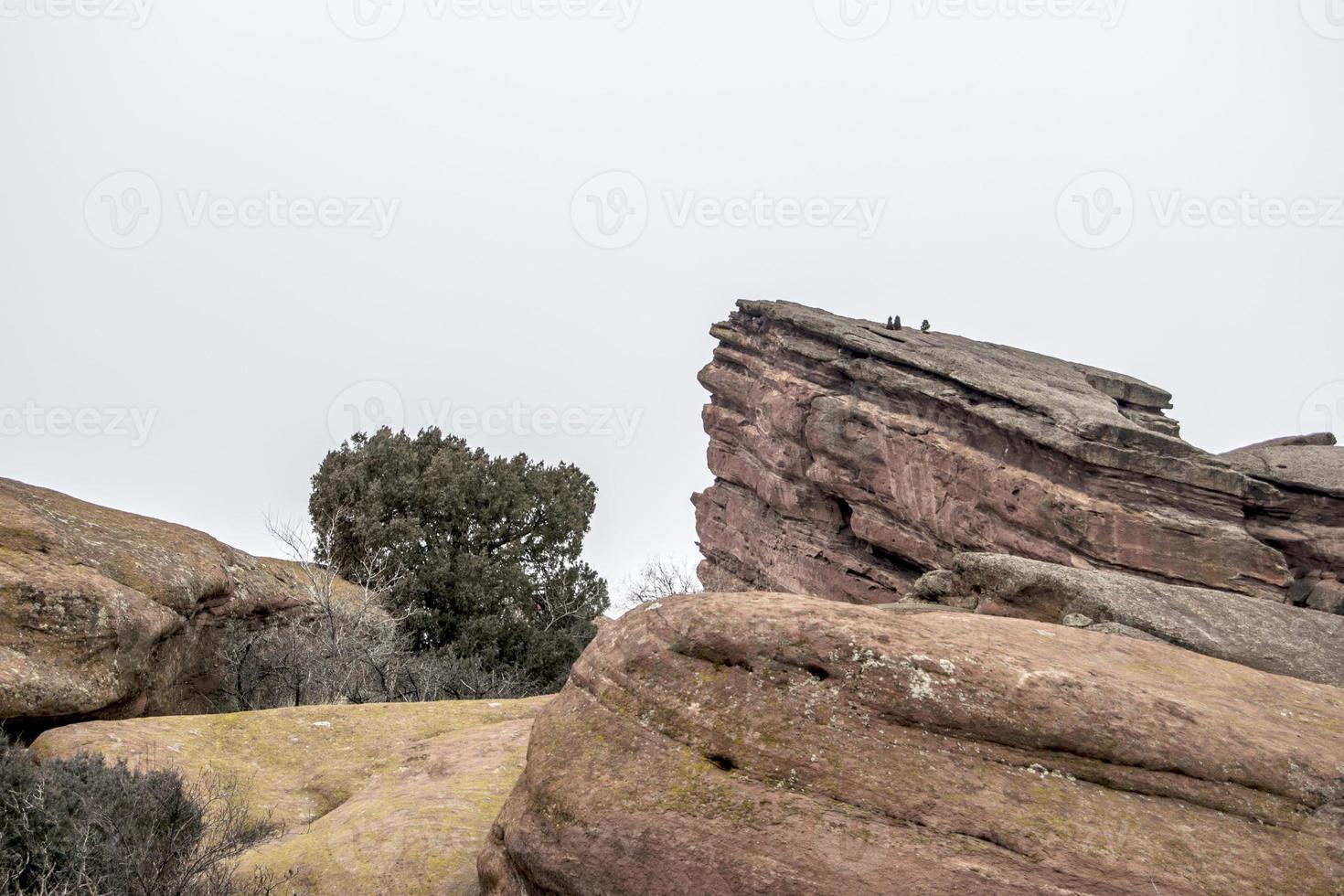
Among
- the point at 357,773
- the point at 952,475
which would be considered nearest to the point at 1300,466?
the point at 952,475

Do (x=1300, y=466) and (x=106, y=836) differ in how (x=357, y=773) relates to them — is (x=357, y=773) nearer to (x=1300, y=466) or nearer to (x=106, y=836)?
(x=106, y=836)

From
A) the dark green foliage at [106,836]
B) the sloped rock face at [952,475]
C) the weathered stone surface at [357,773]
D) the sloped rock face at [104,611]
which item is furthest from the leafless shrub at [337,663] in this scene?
the sloped rock face at [952,475]

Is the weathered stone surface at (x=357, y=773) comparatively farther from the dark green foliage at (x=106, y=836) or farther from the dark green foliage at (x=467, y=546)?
the dark green foliage at (x=467, y=546)

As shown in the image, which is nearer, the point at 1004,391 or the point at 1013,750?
the point at 1013,750

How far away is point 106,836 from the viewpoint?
8734 millimetres

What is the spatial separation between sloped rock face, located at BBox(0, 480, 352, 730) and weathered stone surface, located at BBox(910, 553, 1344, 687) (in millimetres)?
11299

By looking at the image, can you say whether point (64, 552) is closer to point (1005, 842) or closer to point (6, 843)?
point (6, 843)

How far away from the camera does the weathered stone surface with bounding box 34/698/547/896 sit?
9.07 m

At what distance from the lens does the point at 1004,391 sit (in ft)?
84.9

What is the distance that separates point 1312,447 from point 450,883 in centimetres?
2434

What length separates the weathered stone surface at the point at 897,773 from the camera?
703cm

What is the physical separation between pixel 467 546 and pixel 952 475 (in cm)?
1505

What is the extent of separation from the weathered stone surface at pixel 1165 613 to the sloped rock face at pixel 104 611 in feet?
37.1

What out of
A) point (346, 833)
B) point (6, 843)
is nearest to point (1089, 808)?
point (346, 833)
